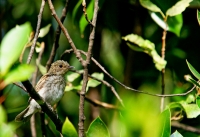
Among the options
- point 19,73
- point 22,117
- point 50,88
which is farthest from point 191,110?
point 19,73

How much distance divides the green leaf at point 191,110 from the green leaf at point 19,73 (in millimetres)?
1959

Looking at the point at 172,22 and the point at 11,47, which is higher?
the point at 11,47

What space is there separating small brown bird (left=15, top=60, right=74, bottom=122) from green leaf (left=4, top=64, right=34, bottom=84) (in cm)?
276

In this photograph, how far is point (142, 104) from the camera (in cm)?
153

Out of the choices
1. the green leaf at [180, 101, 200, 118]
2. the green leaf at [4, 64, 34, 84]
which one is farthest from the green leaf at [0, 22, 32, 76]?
the green leaf at [180, 101, 200, 118]

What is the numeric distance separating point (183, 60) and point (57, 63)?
3.69ft

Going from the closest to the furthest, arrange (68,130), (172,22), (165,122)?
(165,122), (68,130), (172,22)

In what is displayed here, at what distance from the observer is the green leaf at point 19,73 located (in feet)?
4.45

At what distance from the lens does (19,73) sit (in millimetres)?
1396

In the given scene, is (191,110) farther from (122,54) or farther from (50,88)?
(122,54)

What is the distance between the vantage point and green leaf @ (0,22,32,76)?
4.28 feet

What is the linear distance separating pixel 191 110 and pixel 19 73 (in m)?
2.06

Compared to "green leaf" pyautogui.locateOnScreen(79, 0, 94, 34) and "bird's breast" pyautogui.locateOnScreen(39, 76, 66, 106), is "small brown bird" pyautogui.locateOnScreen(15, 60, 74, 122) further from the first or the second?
"green leaf" pyautogui.locateOnScreen(79, 0, 94, 34)

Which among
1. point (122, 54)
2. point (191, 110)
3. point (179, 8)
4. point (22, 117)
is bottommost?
point (22, 117)
